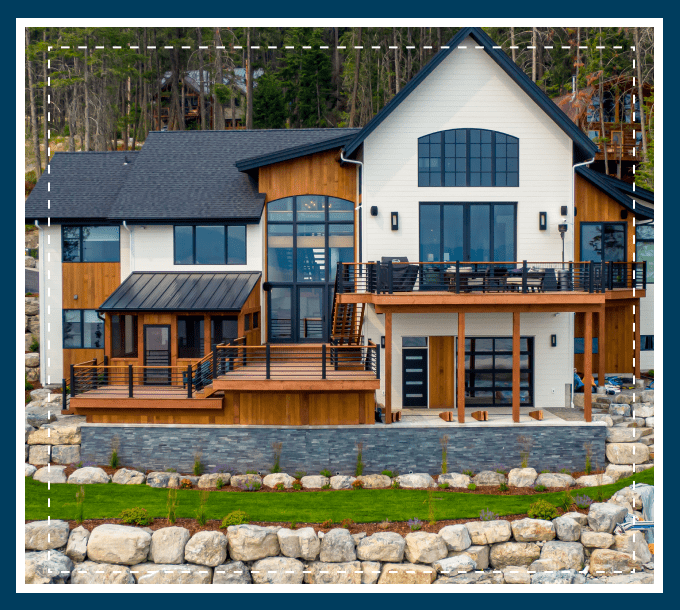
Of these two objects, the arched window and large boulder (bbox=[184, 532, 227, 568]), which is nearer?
large boulder (bbox=[184, 532, 227, 568])

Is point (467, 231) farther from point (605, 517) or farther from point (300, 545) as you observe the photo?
point (300, 545)

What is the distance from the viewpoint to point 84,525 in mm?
11875

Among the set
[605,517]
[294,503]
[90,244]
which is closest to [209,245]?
[90,244]

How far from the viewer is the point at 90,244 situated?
19.1 metres

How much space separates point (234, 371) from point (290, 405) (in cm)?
171

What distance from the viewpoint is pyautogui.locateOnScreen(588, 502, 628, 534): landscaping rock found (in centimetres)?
1194

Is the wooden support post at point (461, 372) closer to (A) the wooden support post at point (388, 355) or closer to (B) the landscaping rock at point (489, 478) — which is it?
(B) the landscaping rock at point (489, 478)

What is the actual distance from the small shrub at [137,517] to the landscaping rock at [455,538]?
5.54 metres

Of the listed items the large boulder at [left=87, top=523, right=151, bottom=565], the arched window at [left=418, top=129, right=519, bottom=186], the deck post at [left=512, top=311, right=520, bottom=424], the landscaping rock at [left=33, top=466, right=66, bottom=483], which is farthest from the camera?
the arched window at [left=418, top=129, right=519, bottom=186]

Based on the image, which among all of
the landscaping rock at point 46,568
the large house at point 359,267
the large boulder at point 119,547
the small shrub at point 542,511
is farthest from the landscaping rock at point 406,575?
the landscaping rock at point 46,568

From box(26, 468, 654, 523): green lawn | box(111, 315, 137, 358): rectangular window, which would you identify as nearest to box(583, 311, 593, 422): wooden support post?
box(26, 468, 654, 523): green lawn

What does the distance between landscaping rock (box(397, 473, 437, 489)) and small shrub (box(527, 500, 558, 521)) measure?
7.70 feet

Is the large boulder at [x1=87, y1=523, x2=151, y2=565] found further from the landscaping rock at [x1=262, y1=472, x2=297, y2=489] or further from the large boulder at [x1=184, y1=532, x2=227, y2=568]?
the landscaping rock at [x1=262, y1=472, x2=297, y2=489]

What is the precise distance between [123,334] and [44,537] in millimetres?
7604
